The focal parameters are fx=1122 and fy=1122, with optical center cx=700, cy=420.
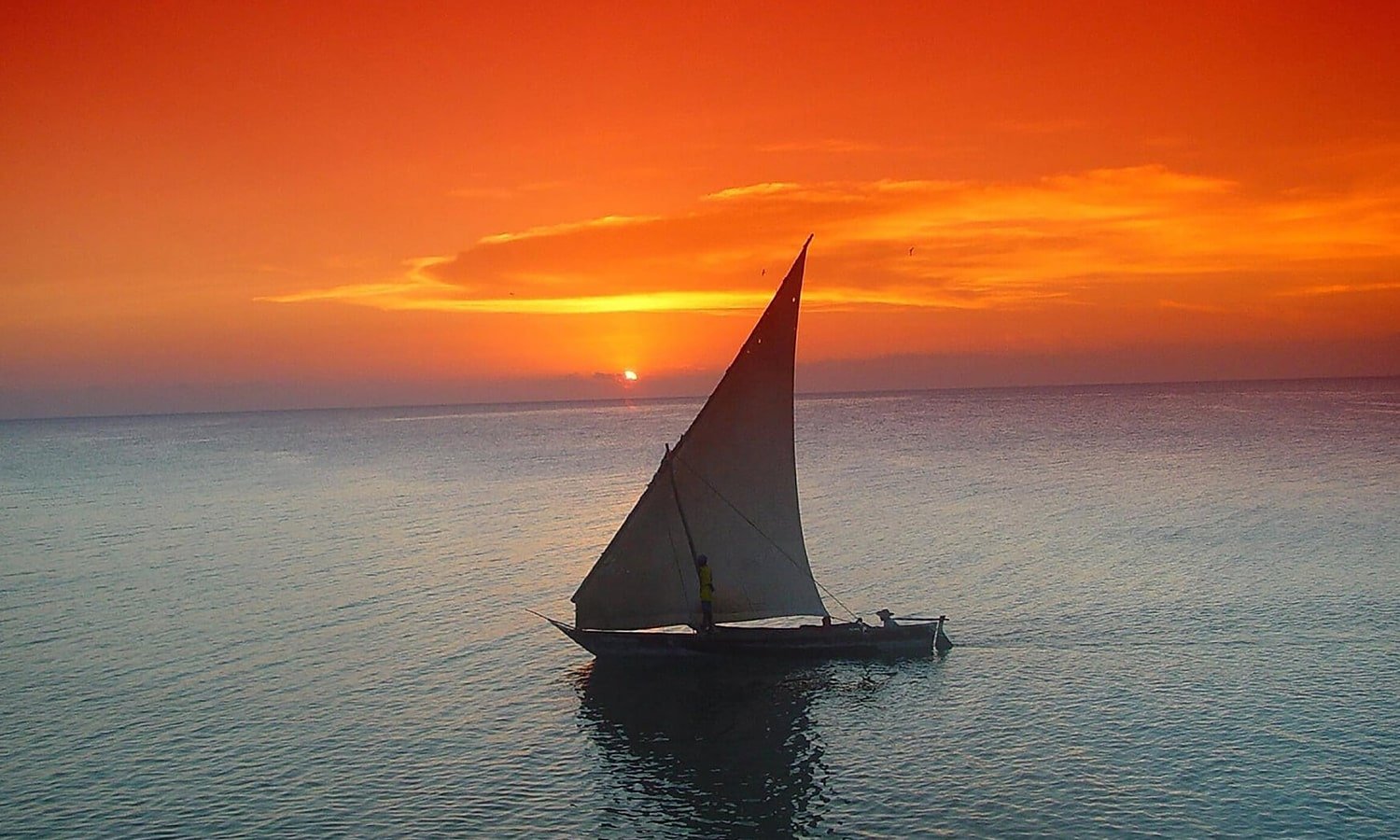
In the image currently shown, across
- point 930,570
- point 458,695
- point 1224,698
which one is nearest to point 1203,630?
point 1224,698

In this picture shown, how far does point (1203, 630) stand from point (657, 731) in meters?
25.7

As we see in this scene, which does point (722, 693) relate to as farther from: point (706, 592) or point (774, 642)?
point (706, 592)

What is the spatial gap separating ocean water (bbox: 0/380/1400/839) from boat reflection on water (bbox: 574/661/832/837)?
126mm

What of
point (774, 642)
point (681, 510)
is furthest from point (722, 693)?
point (681, 510)

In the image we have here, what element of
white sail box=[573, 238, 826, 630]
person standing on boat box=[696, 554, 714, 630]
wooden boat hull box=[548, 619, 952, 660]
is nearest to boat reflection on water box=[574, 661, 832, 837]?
wooden boat hull box=[548, 619, 952, 660]

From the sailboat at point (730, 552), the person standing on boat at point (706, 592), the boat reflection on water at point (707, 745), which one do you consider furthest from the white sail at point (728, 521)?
the boat reflection on water at point (707, 745)

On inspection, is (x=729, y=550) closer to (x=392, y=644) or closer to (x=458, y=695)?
(x=458, y=695)

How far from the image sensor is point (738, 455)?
41938mm

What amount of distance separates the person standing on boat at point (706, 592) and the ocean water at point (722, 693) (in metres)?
1.83

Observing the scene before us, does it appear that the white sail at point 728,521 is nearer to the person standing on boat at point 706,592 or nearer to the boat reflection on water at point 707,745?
the person standing on boat at point 706,592

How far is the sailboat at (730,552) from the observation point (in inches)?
1622

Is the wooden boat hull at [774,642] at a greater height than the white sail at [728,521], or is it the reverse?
the white sail at [728,521]

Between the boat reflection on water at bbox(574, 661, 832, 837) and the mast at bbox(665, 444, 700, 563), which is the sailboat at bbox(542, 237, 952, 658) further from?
the boat reflection on water at bbox(574, 661, 832, 837)

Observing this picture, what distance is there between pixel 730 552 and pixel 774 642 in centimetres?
381
